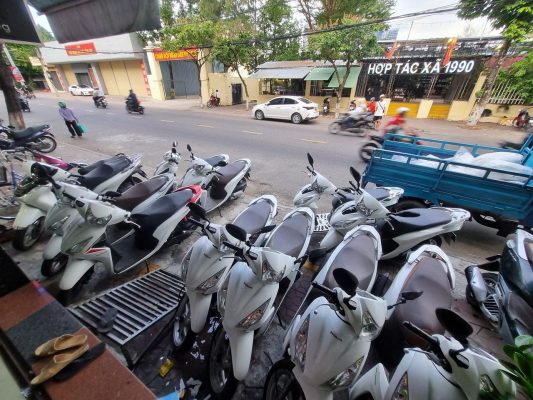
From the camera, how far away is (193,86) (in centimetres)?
2711

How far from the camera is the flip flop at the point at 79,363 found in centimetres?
144

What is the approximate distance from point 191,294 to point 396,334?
72.5 inches

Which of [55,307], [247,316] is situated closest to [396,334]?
[247,316]

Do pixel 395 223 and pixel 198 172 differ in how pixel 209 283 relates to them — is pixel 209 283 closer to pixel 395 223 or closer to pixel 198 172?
pixel 395 223

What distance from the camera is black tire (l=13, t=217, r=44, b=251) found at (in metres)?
3.45

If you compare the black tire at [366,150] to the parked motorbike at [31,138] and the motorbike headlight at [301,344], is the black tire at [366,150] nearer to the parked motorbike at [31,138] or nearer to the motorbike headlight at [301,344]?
the motorbike headlight at [301,344]

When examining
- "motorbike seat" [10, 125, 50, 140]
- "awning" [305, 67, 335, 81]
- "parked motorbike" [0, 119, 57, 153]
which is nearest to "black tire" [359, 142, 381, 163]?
"parked motorbike" [0, 119, 57, 153]

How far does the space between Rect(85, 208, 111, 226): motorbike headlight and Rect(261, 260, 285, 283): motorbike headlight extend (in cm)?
196

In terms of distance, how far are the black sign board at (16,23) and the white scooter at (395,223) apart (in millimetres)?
4119

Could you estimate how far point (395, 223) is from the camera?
309 cm

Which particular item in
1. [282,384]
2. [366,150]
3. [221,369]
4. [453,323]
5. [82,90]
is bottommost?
[82,90]

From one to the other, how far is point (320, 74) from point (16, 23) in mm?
16201

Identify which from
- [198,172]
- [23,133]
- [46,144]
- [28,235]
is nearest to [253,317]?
[198,172]

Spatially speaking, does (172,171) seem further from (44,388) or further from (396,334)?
(396,334)
